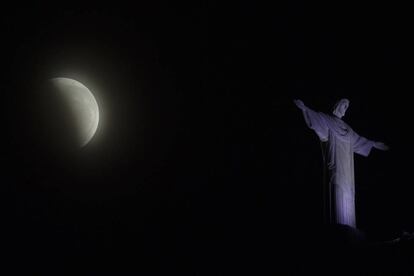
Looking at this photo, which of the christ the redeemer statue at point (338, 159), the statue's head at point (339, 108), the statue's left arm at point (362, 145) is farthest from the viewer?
the statue's head at point (339, 108)

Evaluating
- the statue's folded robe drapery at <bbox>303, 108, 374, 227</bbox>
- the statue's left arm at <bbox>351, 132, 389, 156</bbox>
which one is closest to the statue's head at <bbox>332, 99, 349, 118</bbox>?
the statue's folded robe drapery at <bbox>303, 108, 374, 227</bbox>

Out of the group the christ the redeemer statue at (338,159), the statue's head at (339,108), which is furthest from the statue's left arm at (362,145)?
the statue's head at (339,108)

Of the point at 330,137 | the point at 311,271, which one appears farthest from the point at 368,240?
the point at 330,137

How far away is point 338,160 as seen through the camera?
13.5m

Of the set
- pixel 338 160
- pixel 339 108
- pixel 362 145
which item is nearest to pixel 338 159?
pixel 338 160

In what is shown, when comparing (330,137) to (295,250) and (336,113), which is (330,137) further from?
(295,250)

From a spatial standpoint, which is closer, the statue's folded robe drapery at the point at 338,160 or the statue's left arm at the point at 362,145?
the statue's folded robe drapery at the point at 338,160

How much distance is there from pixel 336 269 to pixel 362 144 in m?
3.80

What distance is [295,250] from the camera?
42.5 feet

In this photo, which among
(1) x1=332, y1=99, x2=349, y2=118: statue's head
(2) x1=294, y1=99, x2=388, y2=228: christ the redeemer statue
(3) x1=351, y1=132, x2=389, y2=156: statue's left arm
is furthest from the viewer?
(1) x1=332, y1=99, x2=349, y2=118: statue's head

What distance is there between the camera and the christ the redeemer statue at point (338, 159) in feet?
42.2

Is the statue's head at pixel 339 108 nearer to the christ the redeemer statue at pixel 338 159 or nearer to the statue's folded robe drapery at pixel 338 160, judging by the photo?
the christ the redeemer statue at pixel 338 159

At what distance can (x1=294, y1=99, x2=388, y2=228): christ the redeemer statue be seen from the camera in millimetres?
12875

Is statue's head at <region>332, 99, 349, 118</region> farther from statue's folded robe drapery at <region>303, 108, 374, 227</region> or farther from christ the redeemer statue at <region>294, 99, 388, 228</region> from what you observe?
statue's folded robe drapery at <region>303, 108, 374, 227</region>
